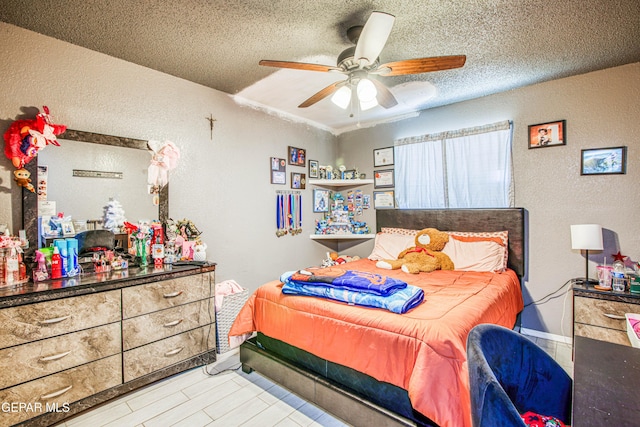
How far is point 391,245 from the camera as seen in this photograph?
12.2 ft

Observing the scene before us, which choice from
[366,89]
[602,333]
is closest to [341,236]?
[366,89]

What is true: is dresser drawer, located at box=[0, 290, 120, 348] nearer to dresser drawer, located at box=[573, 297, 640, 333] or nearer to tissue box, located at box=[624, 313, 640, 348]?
tissue box, located at box=[624, 313, 640, 348]

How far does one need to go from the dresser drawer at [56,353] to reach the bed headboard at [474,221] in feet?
10.5

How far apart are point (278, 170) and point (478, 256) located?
247 cm

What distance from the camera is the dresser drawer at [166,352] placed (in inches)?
84.2

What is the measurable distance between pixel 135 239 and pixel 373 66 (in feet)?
7.56

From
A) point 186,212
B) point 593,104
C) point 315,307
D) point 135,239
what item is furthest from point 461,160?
point 135,239

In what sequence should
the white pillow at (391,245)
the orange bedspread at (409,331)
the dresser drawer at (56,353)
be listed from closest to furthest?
1. the orange bedspread at (409,331)
2. the dresser drawer at (56,353)
3. the white pillow at (391,245)

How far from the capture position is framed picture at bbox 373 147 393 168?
4250mm

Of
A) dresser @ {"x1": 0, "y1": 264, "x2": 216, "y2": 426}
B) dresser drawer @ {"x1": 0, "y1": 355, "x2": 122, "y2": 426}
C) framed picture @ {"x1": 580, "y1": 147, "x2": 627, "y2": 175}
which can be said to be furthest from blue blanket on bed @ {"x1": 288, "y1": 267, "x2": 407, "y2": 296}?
framed picture @ {"x1": 580, "y1": 147, "x2": 627, "y2": 175}

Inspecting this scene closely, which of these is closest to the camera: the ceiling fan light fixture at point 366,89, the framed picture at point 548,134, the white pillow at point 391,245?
the ceiling fan light fixture at point 366,89

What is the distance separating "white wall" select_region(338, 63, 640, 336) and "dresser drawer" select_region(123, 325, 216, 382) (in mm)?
3229

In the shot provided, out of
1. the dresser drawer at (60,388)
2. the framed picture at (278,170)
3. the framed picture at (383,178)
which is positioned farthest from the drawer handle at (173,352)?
the framed picture at (383,178)

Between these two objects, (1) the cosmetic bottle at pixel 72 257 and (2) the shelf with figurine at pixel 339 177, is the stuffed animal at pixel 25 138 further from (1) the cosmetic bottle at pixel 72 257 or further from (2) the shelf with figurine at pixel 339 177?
(2) the shelf with figurine at pixel 339 177
